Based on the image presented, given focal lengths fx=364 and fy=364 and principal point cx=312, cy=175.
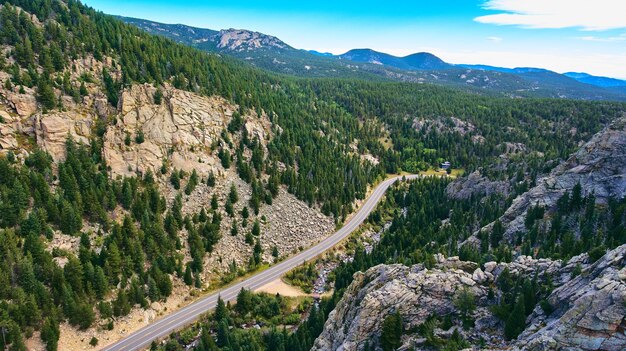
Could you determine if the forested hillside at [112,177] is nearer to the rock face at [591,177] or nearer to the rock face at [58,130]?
the rock face at [58,130]

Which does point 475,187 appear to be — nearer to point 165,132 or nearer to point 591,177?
point 591,177

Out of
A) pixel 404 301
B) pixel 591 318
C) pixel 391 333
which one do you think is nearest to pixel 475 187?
pixel 404 301

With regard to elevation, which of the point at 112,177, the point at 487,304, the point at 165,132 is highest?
the point at 165,132

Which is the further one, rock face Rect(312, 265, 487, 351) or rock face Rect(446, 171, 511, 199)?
rock face Rect(446, 171, 511, 199)

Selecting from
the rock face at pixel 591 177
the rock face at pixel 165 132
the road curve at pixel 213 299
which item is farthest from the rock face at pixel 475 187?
the rock face at pixel 165 132

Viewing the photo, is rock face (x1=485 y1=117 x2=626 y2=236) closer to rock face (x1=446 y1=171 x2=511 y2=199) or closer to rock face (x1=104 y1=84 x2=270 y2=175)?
rock face (x1=446 y1=171 x2=511 y2=199)

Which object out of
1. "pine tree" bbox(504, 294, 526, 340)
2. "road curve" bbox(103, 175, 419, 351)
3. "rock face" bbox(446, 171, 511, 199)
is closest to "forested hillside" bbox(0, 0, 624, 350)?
"rock face" bbox(446, 171, 511, 199)

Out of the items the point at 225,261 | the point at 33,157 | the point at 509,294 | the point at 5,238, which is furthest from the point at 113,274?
the point at 509,294
